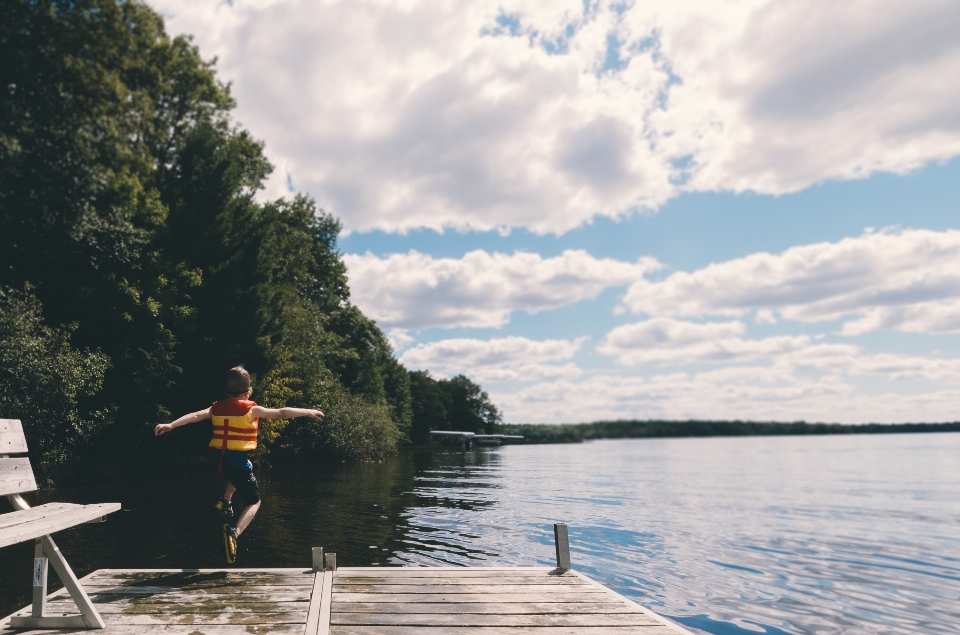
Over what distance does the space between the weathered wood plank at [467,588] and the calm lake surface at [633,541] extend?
3651 millimetres

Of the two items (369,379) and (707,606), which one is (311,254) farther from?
(707,606)

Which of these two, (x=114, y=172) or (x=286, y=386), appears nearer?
(x=114, y=172)

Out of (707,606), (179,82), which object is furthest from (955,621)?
(179,82)

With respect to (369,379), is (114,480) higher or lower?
lower

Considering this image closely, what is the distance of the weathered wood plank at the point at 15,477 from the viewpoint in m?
5.49

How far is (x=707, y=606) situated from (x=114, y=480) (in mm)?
29144

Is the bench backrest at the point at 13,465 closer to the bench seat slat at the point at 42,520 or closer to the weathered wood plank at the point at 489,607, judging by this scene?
the bench seat slat at the point at 42,520

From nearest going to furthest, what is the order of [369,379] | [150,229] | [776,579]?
[776,579] < [150,229] < [369,379]

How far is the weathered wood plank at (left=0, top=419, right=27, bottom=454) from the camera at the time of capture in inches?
222

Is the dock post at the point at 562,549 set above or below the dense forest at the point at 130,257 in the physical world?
below

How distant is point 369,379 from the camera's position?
6625 centimetres

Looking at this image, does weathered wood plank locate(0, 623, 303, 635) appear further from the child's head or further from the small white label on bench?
the child's head

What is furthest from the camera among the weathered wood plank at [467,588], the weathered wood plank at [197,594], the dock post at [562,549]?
the dock post at [562,549]

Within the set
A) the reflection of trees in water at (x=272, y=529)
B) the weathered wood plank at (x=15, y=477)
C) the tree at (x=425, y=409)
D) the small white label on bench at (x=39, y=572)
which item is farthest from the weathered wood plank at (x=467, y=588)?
the tree at (x=425, y=409)
